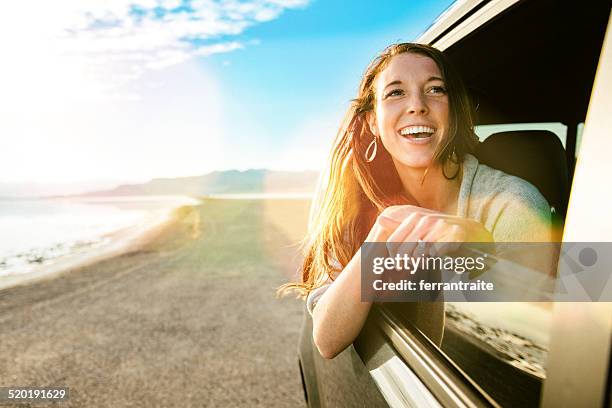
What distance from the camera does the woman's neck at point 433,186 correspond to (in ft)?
5.61

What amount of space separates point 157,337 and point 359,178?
12.7ft

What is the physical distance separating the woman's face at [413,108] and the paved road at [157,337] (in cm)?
252

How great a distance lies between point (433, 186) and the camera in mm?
1813

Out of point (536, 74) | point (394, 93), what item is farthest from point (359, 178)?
point (536, 74)

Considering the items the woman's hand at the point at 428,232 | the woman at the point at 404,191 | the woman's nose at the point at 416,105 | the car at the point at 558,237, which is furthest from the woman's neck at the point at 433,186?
the woman's hand at the point at 428,232

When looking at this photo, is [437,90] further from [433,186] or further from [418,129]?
[433,186]

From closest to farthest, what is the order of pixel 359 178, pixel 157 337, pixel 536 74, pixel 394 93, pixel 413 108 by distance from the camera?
pixel 413 108, pixel 394 93, pixel 359 178, pixel 536 74, pixel 157 337

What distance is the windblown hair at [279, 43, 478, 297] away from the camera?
5.64 ft

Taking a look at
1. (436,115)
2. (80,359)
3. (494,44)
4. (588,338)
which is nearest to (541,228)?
(436,115)

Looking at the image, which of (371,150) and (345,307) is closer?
(345,307)

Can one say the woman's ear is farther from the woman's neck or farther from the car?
the car

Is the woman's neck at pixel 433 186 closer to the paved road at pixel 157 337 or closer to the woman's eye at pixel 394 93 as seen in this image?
the woman's eye at pixel 394 93

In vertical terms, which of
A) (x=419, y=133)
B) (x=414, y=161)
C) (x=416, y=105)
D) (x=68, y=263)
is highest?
(x=416, y=105)

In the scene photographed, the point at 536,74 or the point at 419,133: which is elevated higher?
the point at 536,74
